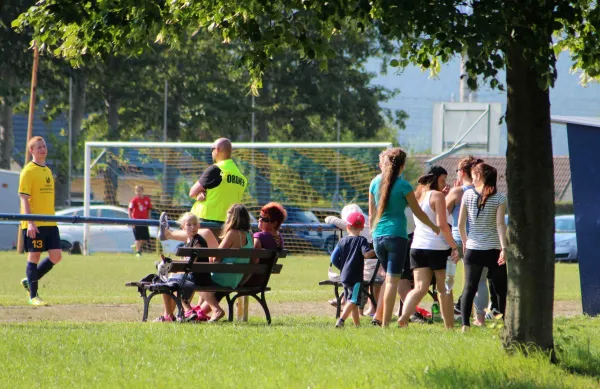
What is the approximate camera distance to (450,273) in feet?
35.0

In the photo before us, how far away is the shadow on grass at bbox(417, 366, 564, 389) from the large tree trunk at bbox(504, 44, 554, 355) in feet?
2.00

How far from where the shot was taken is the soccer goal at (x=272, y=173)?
3033cm

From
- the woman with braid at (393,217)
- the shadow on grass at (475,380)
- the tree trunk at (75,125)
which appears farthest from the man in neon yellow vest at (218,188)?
the tree trunk at (75,125)

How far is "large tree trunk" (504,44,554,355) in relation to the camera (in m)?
7.32

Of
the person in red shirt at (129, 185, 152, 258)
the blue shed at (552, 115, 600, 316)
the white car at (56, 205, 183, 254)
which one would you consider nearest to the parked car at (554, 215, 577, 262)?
the white car at (56, 205, 183, 254)

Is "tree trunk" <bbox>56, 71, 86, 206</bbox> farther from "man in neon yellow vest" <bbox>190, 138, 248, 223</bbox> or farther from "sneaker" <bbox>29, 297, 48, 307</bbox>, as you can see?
"man in neon yellow vest" <bbox>190, 138, 248, 223</bbox>

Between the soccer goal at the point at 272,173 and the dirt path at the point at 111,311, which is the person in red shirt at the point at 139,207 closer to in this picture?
the soccer goal at the point at 272,173

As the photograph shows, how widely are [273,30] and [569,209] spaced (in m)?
55.1

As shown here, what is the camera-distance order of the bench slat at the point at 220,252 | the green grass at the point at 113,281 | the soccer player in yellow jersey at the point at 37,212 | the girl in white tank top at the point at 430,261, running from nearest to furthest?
the girl in white tank top at the point at 430,261
the bench slat at the point at 220,252
the soccer player in yellow jersey at the point at 37,212
the green grass at the point at 113,281

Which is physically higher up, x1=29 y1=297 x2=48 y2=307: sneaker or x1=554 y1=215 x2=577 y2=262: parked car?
x1=29 y1=297 x2=48 y2=307: sneaker

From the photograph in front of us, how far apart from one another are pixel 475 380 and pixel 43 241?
23.2 feet

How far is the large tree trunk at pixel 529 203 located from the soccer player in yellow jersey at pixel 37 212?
6515mm

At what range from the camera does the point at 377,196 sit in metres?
10.1

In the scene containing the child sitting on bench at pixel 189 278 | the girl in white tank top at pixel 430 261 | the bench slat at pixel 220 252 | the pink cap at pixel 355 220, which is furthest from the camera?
the child sitting on bench at pixel 189 278
